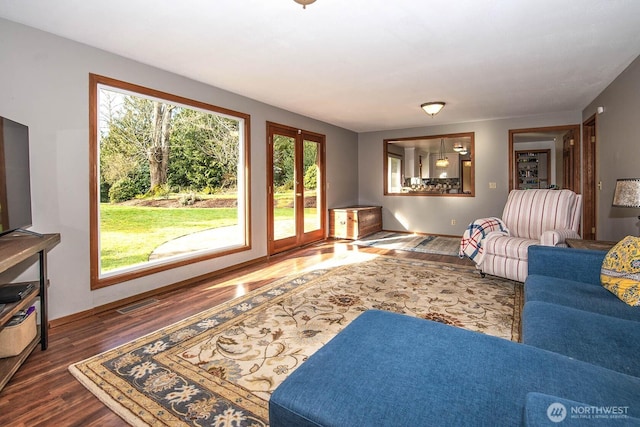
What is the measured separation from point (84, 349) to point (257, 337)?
46.6 inches

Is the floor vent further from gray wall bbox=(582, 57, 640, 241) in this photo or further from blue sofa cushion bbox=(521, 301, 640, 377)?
gray wall bbox=(582, 57, 640, 241)

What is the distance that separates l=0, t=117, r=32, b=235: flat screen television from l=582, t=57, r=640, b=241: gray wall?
500 cm

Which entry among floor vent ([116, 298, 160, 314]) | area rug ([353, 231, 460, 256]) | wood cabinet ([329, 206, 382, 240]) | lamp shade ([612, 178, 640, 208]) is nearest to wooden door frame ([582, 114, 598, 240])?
area rug ([353, 231, 460, 256])

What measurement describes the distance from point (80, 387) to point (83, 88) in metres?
2.40

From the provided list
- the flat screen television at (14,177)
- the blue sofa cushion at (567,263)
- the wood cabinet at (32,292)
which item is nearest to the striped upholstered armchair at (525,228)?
the blue sofa cushion at (567,263)

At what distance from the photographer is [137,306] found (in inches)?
122

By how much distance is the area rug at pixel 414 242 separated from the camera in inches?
219

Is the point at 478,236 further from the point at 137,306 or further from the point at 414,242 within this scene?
the point at 137,306

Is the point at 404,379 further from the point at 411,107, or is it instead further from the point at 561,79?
the point at 411,107

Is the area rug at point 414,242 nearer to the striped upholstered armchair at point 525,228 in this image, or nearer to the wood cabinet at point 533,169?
the striped upholstered armchair at point 525,228

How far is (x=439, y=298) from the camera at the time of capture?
3.20 meters

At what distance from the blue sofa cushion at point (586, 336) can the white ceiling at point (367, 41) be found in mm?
2054

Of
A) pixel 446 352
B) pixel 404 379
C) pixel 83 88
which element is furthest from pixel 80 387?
pixel 83 88

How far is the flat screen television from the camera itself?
6.79 ft
